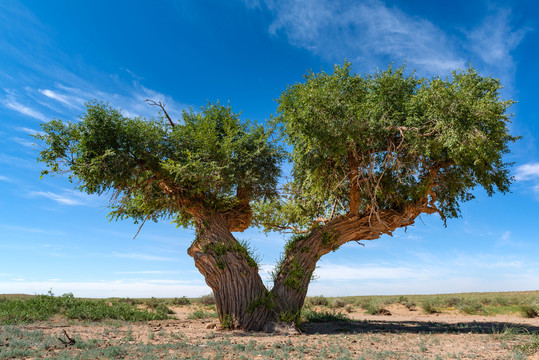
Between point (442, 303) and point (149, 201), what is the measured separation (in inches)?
881

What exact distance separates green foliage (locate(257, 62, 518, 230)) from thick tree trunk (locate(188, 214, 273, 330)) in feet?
13.8

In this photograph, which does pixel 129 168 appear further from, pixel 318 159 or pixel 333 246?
pixel 333 246

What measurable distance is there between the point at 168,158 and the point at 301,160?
4.98 meters

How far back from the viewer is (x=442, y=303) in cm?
2603

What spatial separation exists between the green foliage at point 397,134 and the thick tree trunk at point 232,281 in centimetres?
422

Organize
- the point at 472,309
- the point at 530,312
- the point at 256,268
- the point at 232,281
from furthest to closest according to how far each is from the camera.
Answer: the point at 472,309
the point at 530,312
the point at 256,268
the point at 232,281

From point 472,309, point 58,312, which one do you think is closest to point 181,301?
point 58,312

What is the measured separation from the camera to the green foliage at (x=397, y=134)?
36.4ft

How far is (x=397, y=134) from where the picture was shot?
507 inches

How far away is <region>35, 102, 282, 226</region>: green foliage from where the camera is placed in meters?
12.1

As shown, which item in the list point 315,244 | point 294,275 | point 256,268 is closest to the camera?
point 294,275

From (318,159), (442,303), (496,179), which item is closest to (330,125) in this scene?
(318,159)

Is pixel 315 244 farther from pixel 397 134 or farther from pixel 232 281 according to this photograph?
pixel 397 134

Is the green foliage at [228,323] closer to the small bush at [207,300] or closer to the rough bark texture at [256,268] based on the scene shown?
the rough bark texture at [256,268]
